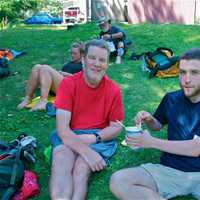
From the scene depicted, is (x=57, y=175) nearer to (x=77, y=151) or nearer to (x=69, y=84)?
(x=77, y=151)

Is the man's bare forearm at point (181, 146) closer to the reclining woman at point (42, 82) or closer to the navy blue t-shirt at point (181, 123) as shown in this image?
the navy blue t-shirt at point (181, 123)

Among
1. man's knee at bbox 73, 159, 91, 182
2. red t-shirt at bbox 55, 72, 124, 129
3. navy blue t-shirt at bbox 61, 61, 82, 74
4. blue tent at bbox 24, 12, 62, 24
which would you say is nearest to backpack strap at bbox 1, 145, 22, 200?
man's knee at bbox 73, 159, 91, 182

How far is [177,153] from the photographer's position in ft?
12.0

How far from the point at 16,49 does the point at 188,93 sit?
801 cm

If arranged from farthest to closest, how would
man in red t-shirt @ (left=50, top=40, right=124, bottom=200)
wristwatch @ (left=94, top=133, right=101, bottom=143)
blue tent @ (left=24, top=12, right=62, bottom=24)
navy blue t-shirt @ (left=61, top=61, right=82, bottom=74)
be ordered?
1. blue tent @ (left=24, top=12, right=62, bottom=24)
2. navy blue t-shirt @ (left=61, top=61, right=82, bottom=74)
3. wristwatch @ (left=94, top=133, right=101, bottom=143)
4. man in red t-shirt @ (left=50, top=40, right=124, bottom=200)

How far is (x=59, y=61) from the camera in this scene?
964 centimetres

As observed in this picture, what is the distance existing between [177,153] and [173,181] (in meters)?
0.26

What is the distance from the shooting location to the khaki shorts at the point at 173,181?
3.68 meters

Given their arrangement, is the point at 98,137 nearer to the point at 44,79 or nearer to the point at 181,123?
the point at 181,123

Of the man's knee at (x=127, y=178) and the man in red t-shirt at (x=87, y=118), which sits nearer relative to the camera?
the man's knee at (x=127, y=178)

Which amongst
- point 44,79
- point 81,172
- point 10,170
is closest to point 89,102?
point 81,172

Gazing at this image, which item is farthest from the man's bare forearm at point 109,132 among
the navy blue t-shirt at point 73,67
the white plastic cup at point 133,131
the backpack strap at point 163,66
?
the backpack strap at point 163,66

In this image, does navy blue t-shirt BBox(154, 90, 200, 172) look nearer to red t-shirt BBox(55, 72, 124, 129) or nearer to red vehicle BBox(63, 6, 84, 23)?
red t-shirt BBox(55, 72, 124, 129)

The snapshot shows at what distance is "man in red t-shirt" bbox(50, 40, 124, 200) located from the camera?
4.04 metres
